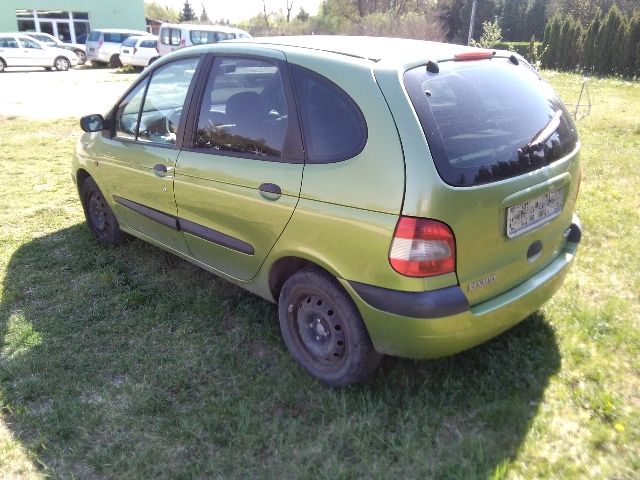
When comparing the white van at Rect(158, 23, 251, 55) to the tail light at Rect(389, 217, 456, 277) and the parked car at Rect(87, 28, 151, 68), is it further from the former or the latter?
the tail light at Rect(389, 217, 456, 277)

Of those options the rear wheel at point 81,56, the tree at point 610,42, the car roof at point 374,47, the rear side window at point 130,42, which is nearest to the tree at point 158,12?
the rear wheel at point 81,56

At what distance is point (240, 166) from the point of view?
2.87 m

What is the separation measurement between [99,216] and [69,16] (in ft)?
115

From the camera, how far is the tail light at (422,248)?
221 cm

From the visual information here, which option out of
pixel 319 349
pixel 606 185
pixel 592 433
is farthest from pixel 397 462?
pixel 606 185

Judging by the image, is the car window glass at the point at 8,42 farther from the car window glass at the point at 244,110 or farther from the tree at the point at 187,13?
the tree at the point at 187,13

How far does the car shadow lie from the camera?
2342mm

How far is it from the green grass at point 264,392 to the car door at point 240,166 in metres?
0.57

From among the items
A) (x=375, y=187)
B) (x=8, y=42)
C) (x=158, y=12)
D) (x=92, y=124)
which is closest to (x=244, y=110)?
(x=375, y=187)

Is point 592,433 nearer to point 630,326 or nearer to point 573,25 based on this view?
point 630,326

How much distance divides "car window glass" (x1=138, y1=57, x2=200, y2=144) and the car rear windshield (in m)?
1.64

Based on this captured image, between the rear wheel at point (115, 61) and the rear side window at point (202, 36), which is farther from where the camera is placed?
the rear wheel at point (115, 61)

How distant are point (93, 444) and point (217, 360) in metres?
0.77

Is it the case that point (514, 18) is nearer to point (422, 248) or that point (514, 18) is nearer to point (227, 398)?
point (422, 248)
